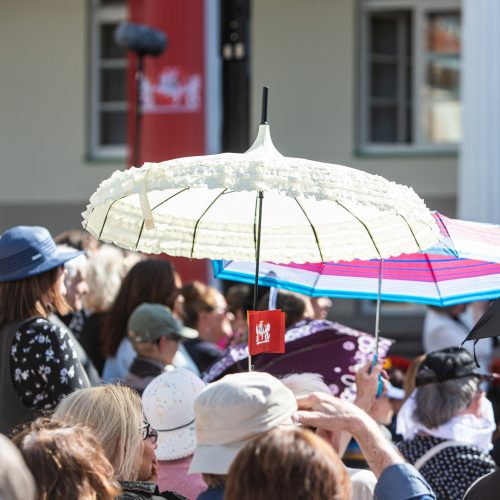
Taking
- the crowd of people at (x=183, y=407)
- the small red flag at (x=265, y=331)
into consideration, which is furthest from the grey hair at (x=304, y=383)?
the small red flag at (x=265, y=331)

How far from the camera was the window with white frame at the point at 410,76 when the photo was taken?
1220 cm

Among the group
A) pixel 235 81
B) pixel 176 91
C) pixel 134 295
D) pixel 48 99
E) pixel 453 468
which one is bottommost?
pixel 453 468

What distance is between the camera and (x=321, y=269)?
4.32 metres

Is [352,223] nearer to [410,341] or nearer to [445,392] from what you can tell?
[445,392]

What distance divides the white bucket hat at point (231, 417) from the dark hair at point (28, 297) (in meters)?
1.56

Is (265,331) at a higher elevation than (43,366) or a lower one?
higher

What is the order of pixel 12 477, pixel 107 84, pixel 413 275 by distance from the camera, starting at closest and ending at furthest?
pixel 12 477, pixel 413 275, pixel 107 84

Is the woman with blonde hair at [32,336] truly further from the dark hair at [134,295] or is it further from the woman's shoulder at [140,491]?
the dark hair at [134,295]

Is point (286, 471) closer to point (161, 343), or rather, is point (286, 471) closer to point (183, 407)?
point (183, 407)

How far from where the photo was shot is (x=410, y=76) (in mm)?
12477

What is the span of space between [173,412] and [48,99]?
9987 mm

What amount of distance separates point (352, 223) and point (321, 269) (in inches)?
30.0

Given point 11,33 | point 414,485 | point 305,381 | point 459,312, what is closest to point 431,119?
point 11,33

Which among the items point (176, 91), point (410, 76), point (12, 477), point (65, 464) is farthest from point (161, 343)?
point (410, 76)
